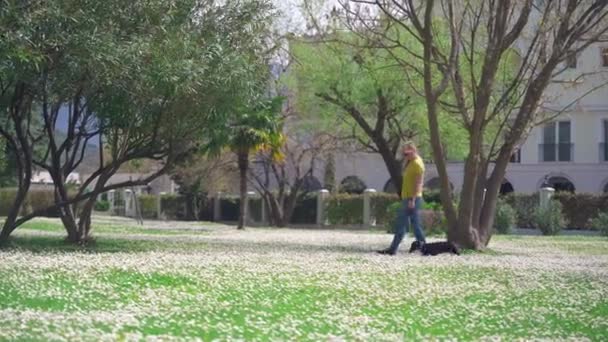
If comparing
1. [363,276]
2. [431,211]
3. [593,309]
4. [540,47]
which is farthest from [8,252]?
[431,211]

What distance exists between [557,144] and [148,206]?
90.9 feet

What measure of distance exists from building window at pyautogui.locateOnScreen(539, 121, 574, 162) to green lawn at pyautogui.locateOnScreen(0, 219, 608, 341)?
1417 inches

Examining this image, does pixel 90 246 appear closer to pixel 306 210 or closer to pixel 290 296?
pixel 290 296

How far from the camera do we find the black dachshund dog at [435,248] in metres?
18.3

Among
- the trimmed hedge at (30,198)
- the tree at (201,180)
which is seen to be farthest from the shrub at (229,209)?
the trimmed hedge at (30,198)

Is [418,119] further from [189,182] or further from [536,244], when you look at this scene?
[189,182]

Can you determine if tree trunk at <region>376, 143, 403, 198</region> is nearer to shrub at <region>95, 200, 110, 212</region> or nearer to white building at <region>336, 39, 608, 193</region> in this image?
white building at <region>336, 39, 608, 193</region>

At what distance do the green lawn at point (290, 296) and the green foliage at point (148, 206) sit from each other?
1735 inches

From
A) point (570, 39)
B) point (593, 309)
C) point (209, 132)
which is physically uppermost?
point (570, 39)

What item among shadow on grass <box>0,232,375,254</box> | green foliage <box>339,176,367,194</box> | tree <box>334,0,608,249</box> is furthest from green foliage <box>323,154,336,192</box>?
tree <box>334,0,608,249</box>

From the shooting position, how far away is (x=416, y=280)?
1295cm

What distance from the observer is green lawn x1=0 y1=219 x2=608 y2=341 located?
811 centimetres

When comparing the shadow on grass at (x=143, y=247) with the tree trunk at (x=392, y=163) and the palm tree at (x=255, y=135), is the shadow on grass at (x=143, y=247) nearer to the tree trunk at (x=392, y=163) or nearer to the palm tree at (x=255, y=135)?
the palm tree at (x=255, y=135)

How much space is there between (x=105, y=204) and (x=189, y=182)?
1569 centimetres
